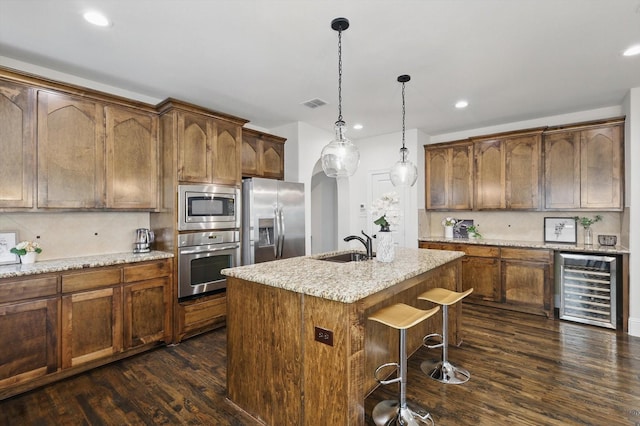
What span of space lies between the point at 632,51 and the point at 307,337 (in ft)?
12.0

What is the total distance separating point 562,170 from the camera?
14.2ft

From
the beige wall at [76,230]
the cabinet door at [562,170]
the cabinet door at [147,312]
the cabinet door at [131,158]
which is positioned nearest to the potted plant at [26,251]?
the beige wall at [76,230]

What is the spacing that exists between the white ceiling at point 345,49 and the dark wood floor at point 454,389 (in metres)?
2.79

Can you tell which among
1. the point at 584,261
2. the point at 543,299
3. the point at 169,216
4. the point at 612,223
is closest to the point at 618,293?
the point at 584,261

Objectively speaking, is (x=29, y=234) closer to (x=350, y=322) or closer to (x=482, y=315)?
(x=350, y=322)

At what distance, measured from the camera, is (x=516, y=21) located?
2289mm

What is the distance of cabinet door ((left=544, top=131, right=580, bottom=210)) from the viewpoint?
13.8 feet

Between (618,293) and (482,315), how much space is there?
1.53m

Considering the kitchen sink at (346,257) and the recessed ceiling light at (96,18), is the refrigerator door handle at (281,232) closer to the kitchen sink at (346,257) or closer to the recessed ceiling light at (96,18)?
the kitchen sink at (346,257)

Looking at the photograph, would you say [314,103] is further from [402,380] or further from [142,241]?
[402,380]

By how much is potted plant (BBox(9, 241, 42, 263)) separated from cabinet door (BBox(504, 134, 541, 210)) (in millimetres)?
5764

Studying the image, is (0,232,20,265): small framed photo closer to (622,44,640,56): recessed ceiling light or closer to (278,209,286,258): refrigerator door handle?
(278,209,286,258): refrigerator door handle

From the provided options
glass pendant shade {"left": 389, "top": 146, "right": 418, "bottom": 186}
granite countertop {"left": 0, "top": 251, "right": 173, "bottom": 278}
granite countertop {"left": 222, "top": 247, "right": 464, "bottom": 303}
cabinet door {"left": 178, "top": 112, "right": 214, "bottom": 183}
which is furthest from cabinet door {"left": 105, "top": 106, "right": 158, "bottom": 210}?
glass pendant shade {"left": 389, "top": 146, "right": 418, "bottom": 186}

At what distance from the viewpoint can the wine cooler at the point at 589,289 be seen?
3703 mm
